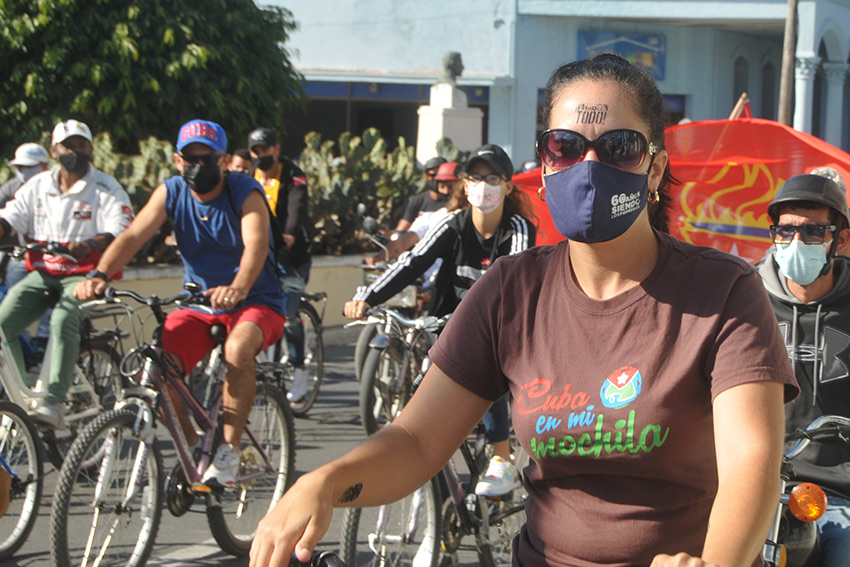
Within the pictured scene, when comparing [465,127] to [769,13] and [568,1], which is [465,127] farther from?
[769,13]

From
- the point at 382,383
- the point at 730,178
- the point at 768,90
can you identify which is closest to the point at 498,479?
the point at 382,383

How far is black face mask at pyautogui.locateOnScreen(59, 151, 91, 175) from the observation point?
6527 mm

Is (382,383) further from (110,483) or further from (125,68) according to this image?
(125,68)

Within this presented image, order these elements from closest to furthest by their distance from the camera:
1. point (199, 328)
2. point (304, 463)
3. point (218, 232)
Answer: point (199, 328) → point (218, 232) → point (304, 463)

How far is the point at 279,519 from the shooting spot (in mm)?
1744

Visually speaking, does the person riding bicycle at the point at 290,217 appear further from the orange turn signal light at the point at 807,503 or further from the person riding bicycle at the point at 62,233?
the orange turn signal light at the point at 807,503

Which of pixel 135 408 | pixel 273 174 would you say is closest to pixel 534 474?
pixel 135 408

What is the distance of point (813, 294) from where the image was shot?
3.86m

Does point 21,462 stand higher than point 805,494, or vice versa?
point 805,494

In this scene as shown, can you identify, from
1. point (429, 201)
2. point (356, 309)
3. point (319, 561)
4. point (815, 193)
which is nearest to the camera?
point (319, 561)

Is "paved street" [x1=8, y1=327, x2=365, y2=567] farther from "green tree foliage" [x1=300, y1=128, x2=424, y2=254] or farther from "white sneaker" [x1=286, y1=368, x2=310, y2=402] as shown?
"green tree foliage" [x1=300, y1=128, x2=424, y2=254]

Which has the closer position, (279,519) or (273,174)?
(279,519)

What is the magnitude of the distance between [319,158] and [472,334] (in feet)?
37.7

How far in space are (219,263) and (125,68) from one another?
30.7 feet
